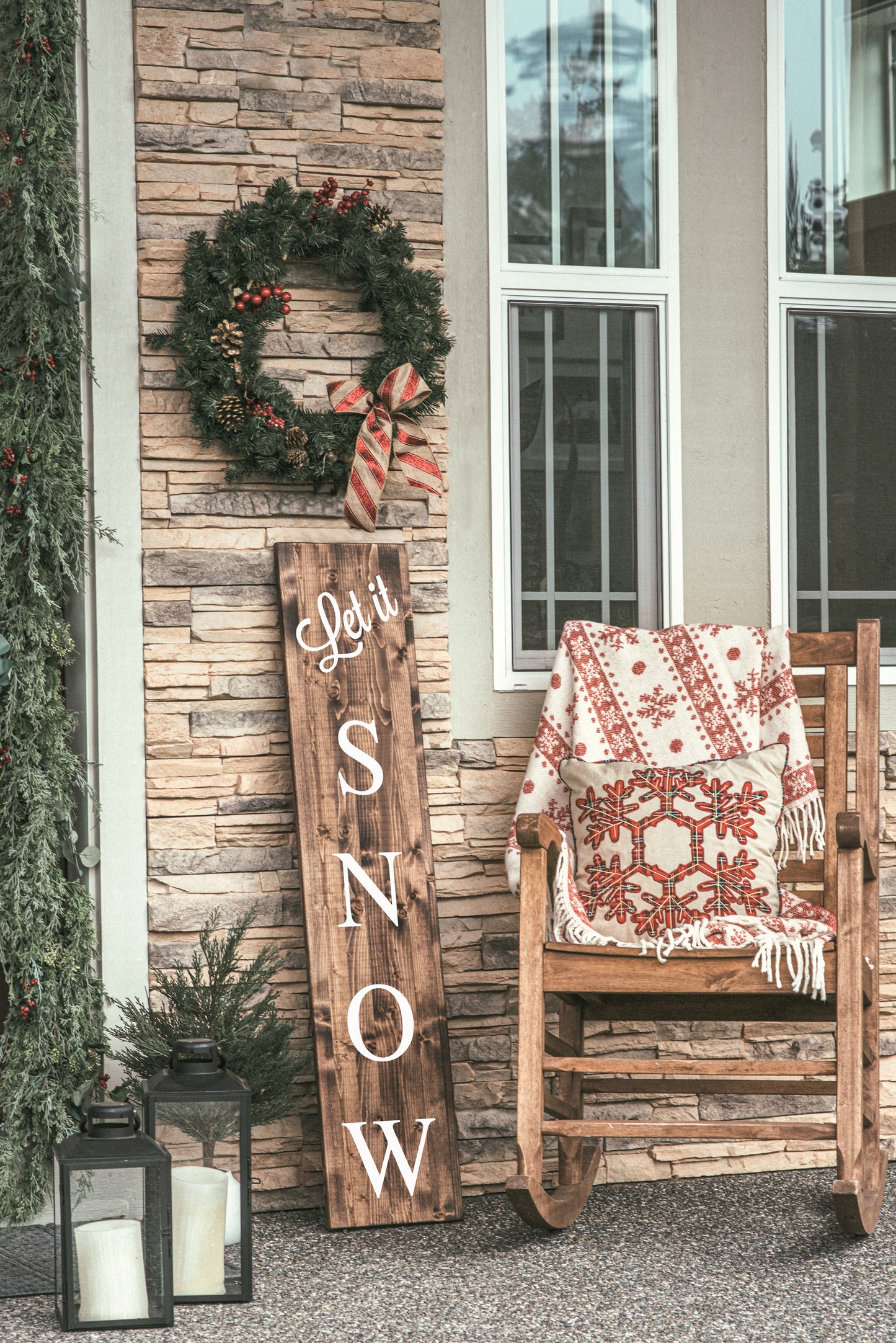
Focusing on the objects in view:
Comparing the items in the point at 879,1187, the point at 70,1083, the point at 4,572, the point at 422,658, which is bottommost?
the point at 879,1187

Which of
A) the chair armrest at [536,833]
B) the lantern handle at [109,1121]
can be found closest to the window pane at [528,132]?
the chair armrest at [536,833]

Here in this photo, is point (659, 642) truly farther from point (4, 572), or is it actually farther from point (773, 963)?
point (4, 572)

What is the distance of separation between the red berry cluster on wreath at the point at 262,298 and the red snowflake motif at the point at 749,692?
1.09 meters

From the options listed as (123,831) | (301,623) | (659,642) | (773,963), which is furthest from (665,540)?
(123,831)

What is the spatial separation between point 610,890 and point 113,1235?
3.10ft

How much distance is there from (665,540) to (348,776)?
80 centimetres

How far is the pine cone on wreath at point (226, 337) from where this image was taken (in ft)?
7.95

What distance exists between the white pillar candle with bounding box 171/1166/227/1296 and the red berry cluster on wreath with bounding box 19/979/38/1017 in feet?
1.53

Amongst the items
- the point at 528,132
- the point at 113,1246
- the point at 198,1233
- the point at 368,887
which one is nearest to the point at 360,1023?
the point at 368,887

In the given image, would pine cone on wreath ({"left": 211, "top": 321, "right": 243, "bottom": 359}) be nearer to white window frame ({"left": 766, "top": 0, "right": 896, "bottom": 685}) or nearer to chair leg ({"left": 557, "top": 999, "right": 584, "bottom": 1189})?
white window frame ({"left": 766, "top": 0, "right": 896, "bottom": 685})

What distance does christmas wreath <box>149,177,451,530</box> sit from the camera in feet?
7.95

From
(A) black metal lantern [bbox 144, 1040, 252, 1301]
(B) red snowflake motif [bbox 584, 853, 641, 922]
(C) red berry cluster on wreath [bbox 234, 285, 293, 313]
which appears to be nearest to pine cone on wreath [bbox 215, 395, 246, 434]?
(C) red berry cluster on wreath [bbox 234, 285, 293, 313]

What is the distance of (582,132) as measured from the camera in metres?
2.65

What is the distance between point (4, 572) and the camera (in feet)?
7.62
